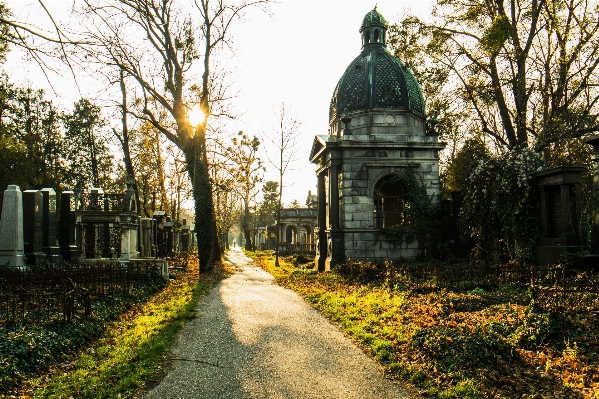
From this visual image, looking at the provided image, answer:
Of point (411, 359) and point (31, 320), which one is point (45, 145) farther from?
point (411, 359)

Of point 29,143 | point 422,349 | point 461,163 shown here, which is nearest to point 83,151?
point 29,143

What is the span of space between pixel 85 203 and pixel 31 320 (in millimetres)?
12185

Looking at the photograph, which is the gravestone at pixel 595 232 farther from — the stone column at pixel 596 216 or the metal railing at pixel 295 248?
the metal railing at pixel 295 248

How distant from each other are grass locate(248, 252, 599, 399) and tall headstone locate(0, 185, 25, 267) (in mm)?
9764

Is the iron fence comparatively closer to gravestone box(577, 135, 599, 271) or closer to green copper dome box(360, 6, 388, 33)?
gravestone box(577, 135, 599, 271)

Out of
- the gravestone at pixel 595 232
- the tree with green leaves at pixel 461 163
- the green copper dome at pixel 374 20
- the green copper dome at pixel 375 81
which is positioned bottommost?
the gravestone at pixel 595 232

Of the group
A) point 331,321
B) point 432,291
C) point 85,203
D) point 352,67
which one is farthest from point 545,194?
point 85,203

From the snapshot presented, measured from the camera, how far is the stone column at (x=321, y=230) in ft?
71.9

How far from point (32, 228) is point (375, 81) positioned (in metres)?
14.3

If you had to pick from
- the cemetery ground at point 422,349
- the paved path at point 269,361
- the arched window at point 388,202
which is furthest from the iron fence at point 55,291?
the arched window at point 388,202

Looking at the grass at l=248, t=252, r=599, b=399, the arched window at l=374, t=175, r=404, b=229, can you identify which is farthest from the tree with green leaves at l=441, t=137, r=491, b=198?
the grass at l=248, t=252, r=599, b=399

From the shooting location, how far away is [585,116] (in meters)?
17.8

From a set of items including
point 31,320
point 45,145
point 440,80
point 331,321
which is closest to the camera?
point 31,320

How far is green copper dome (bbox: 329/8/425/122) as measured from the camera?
21.7 metres
